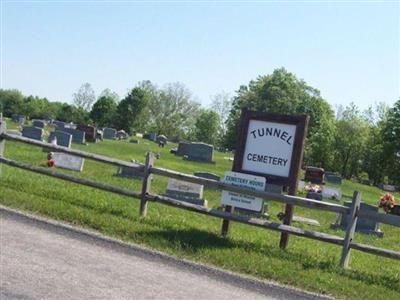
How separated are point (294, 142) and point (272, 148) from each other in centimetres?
42

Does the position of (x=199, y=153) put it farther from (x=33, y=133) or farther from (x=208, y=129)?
(x=208, y=129)

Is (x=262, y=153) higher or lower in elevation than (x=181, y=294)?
higher

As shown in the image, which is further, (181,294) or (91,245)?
(91,245)

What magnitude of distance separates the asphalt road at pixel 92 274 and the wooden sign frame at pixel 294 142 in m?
2.71

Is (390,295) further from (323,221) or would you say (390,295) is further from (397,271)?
(323,221)

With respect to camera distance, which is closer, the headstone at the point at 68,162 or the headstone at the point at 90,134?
the headstone at the point at 68,162

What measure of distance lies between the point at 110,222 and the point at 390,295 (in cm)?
456

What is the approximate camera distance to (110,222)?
31.8 ft

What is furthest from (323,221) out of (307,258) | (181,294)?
(181,294)

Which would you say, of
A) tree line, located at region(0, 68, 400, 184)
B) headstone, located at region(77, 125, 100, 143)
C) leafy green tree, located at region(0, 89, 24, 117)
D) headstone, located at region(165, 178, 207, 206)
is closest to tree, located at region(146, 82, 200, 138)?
tree line, located at region(0, 68, 400, 184)

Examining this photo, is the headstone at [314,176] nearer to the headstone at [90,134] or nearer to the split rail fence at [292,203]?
the headstone at [90,134]

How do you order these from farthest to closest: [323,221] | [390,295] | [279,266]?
[323,221], [279,266], [390,295]

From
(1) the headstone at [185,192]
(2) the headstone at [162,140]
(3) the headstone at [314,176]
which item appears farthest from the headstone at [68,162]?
(2) the headstone at [162,140]

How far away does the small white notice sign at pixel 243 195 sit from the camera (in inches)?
386
